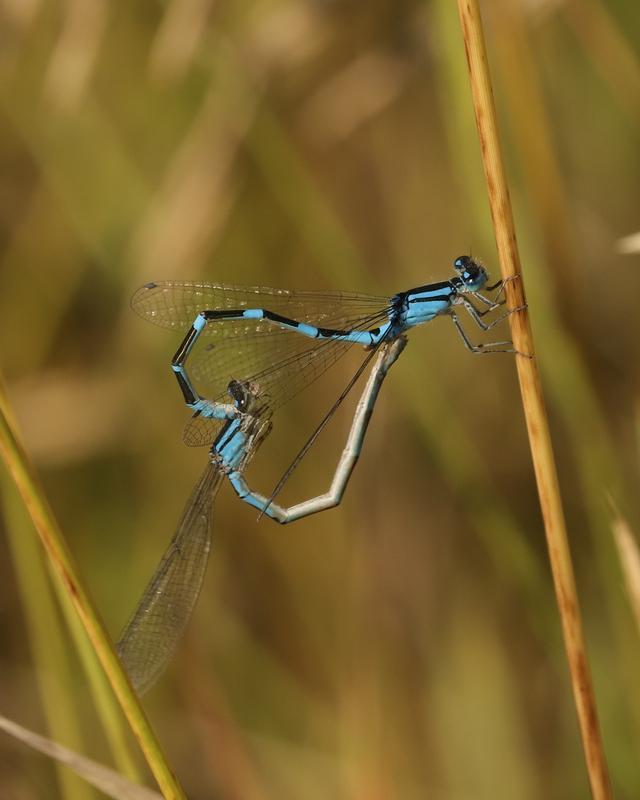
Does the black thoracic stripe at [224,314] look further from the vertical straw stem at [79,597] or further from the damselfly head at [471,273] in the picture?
the vertical straw stem at [79,597]

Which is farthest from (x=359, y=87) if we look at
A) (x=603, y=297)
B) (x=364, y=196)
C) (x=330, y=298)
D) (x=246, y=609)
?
(x=246, y=609)

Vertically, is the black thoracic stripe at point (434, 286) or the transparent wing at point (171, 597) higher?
the black thoracic stripe at point (434, 286)

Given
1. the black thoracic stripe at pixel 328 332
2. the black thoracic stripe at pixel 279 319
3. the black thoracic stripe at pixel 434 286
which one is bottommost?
the black thoracic stripe at pixel 328 332

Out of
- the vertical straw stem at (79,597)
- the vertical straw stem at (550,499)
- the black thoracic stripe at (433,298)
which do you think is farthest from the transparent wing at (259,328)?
the vertical straw stem at (79,597)

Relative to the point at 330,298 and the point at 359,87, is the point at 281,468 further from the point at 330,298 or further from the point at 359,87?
the point at 359,87

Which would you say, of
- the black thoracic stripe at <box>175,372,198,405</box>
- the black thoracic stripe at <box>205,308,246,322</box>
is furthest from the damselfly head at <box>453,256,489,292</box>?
the black thoracic stripe at <box>175,372,198,405</box>

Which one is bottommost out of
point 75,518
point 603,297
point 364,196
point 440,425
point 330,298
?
point 75,518
